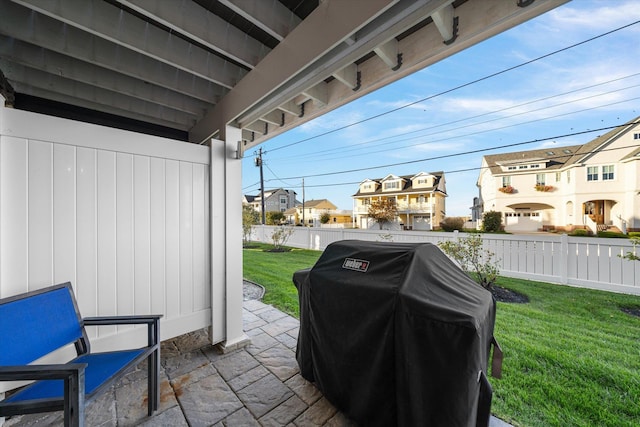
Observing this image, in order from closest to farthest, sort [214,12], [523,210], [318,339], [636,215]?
1. [318,339]
2. [214,12]
3. [636,215]
4. [523,210]

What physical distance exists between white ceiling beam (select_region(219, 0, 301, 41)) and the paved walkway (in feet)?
9.05

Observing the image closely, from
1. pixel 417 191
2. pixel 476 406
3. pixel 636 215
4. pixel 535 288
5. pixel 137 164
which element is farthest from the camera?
pixel 417 191

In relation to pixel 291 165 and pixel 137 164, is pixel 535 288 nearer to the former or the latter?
pixel 137 164

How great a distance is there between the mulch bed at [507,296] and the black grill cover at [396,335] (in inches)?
124

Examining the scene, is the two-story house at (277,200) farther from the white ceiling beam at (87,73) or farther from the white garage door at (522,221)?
the white ceiling beam at (87,73)

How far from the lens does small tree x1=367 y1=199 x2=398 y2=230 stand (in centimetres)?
1720

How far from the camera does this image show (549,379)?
76.9 inches

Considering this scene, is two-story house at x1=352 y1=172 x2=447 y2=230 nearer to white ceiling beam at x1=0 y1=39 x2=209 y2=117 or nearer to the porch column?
the porch column

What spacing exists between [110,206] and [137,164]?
41 cm

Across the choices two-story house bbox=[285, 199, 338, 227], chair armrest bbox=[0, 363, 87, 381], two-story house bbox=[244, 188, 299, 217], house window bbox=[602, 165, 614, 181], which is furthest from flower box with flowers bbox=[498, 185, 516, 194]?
two-story house bbox=[244, 188, 299, 217]

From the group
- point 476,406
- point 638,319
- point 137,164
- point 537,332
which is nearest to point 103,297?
point 137,164

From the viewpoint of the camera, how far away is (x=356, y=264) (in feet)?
5.16

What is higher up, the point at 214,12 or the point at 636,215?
the point at 214,12

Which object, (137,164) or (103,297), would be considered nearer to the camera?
(103,297)
